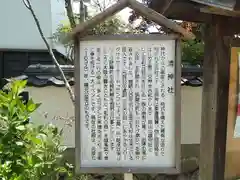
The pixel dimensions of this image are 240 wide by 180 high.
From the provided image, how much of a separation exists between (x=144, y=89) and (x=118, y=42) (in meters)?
0.41

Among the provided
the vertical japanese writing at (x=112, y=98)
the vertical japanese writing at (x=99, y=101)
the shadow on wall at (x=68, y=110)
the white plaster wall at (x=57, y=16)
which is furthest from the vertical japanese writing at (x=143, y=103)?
the white plaster wall at (x=57, y=16)

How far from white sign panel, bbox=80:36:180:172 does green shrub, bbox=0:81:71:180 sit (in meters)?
0.98

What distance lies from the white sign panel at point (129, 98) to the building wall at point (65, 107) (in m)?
3.32

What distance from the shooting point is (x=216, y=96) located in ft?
12.9

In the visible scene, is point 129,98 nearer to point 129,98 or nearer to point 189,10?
point 129,98

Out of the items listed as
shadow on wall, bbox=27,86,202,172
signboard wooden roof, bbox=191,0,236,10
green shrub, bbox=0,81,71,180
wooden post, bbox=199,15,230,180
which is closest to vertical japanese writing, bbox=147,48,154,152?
signboard wooden roof, bbox=191,0,236,10

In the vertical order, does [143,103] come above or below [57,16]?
below

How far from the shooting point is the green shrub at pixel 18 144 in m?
3.70

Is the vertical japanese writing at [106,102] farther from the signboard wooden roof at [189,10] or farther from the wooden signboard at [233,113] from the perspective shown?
the wooden signboard at [233,113]

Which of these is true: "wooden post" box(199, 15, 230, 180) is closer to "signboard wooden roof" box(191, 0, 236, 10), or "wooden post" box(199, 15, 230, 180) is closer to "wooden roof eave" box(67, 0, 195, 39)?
"signboard wooden roof" box(191, 0, 236, 10)

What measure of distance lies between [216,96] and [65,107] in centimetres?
309

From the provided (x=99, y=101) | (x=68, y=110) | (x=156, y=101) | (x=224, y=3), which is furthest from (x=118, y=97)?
(x=68, y=110)

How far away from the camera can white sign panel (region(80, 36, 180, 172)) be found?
118 inches

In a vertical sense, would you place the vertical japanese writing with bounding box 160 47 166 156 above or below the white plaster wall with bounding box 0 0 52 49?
below
